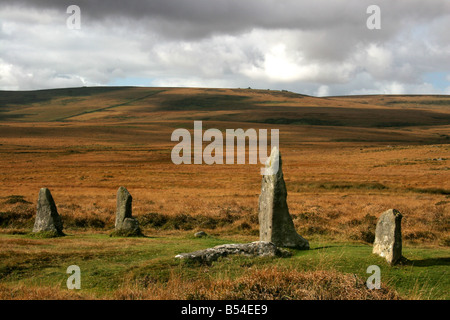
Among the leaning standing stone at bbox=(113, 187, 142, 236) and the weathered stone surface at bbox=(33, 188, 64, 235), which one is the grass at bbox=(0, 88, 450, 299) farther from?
the leaning standing stone at bbox=(113, 187, 142, 236)

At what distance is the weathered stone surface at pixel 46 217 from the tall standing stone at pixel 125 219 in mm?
3037

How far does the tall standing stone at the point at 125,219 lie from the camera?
22.7m

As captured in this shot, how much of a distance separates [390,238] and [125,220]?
1385 cm

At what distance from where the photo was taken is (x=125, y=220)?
23094 mm

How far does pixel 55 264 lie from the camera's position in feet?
47.5

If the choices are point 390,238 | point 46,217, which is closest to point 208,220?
point 46,217

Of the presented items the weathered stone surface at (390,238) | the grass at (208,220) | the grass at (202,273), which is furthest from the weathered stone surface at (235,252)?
the weathered stone surface at (390,238)

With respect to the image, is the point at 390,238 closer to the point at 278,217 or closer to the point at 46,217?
the point at 278,217

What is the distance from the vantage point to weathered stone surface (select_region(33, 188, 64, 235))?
22.3m

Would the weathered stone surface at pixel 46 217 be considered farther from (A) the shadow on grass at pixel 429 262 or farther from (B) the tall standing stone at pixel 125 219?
(A) the shadow on grass at pixel 429 262

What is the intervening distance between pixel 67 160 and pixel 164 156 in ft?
62.9

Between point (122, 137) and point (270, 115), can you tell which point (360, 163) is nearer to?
point (122, 137)

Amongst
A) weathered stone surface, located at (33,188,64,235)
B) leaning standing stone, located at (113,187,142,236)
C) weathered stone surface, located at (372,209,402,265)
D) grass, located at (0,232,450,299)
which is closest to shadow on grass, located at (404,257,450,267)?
grass, located at (0,232,450,299)
